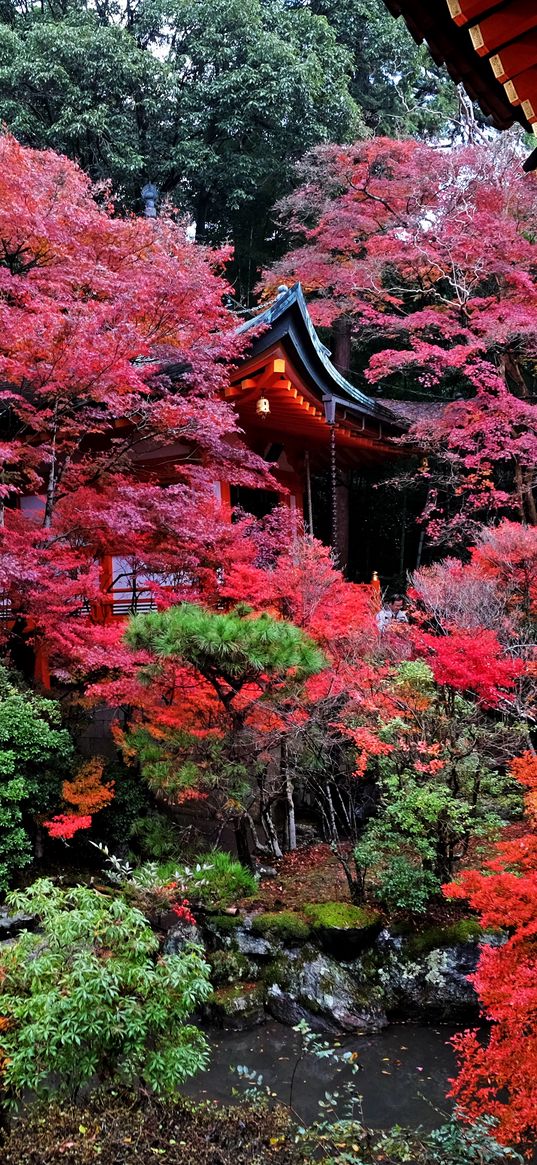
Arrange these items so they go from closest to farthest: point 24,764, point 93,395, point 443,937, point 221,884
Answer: point 443,937 → point 221,884 → point 24,764 → point 93,395

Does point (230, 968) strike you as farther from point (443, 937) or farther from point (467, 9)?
point (467, 9)

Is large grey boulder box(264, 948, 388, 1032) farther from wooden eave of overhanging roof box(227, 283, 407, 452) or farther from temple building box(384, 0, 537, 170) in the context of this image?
wooden eave of overhanging roof box(227, 283, 407, 452)

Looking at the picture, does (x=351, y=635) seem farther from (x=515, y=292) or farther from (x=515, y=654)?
(x=515, y=292)

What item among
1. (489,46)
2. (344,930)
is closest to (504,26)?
(489,46)

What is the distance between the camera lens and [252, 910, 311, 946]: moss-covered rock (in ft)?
23.0

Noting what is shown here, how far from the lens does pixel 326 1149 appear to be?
4172mm

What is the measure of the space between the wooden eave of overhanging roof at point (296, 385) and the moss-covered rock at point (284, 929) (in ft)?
21.1

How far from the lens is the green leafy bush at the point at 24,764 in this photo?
7.20 m

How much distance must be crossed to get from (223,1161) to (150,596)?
775 cm

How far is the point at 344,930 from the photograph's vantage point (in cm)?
695

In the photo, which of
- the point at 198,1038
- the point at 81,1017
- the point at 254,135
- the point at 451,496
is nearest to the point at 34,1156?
the point at 81,1017

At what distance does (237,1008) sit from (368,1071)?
4.10ft

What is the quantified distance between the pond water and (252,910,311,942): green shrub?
71cm

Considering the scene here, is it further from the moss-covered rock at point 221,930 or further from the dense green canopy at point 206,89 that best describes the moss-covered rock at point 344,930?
the dense green canopy at point 206,89
